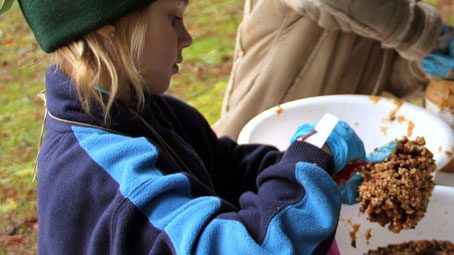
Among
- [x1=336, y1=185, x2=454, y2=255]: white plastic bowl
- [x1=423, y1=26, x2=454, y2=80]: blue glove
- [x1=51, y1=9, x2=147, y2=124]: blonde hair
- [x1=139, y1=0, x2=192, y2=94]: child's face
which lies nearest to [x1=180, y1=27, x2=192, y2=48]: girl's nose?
[x1=139, y1=0, x2=192, y2=94]: child's face

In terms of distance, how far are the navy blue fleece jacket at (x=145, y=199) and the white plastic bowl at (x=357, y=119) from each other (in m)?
0.61

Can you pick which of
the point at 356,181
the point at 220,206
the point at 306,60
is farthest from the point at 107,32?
the point at 306,60

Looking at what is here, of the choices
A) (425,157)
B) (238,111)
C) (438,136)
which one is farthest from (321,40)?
(425,157)

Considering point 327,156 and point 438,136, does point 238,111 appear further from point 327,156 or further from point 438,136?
point 327,156

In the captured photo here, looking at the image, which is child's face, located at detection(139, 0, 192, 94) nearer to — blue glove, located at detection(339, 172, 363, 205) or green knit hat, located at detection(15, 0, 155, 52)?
green knit hat, located at detection(15, 0, 155, 52)

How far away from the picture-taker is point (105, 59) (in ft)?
3.92

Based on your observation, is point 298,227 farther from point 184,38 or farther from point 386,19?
point 386,19

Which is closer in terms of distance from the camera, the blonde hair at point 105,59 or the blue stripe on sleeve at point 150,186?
the blue stripe on sleeve at point 150,186

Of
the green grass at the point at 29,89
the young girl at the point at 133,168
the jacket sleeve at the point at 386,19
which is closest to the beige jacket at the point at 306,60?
the jacket sleeve at the point at 386,19

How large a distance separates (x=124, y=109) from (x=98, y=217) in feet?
0.74

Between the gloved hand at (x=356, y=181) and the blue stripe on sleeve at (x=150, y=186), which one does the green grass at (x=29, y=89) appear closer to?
the blue stripe on sleeve at (x=150, y=186)

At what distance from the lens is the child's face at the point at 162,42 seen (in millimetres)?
1215

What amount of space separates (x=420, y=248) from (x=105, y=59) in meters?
0.97

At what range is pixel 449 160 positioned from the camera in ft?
5.41
